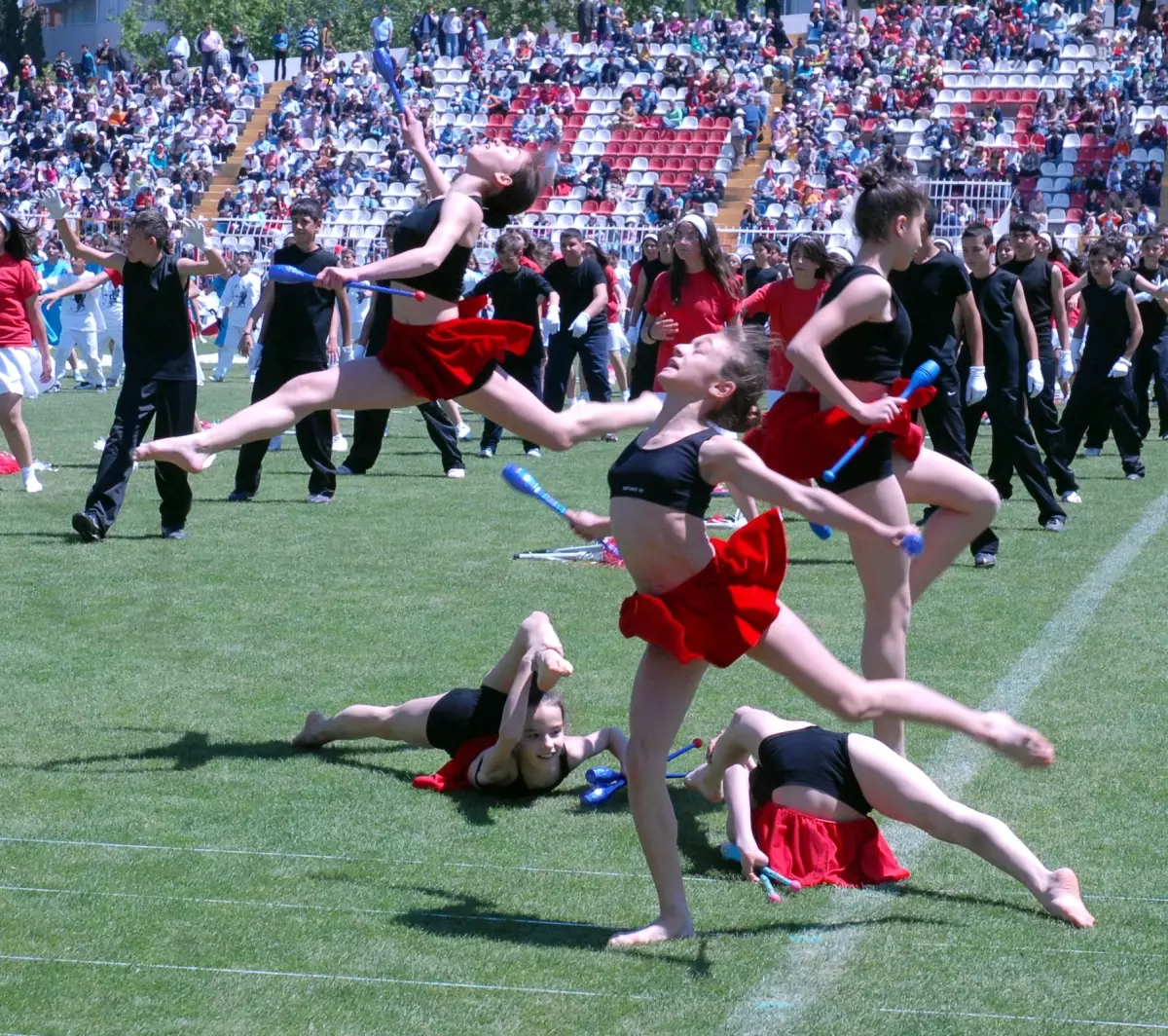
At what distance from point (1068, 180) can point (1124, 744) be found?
27.2 meters

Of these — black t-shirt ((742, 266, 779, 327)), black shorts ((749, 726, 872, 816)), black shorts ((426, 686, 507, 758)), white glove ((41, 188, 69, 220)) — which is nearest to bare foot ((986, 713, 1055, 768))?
black shorts ((749, 726, 872, 816))

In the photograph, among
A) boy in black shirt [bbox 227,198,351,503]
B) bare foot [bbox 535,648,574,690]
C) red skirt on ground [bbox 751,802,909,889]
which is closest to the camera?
red skirt on ground [bbox 751,802,909,889]

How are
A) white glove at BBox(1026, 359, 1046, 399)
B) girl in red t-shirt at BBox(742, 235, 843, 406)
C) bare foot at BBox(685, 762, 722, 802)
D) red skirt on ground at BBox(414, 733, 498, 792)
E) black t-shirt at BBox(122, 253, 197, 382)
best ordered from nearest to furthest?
bare foot at BBox(685, 762, 722, 802) < red skirt on ground at BBox(414, 733, 498, 792) < black t-shirt at BBox(122, 253, 197, 382) < girl in red t-shirt at BBox(742, 235, 843, 406) < white glove at BBox(1026, 359, 1046, 399)

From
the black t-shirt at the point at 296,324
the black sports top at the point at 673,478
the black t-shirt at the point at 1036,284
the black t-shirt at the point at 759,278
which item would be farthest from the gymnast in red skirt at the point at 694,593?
the black t-shirt at the point at 759,278

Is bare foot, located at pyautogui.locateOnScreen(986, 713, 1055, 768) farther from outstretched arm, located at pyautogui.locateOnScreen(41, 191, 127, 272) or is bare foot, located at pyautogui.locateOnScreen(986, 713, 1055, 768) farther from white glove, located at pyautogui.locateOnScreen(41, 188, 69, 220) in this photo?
white glove, located at pyautogui.locateOnScreen(41, 188, 69, 220)

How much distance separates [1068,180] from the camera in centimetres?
3145

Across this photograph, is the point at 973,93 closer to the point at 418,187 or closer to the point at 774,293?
the point at 418,187

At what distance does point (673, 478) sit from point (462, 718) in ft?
5.66

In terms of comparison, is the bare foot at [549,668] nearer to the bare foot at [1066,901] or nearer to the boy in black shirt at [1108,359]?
the bare foot at [1066,901]

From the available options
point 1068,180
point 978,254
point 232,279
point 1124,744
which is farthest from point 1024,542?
point 1068,180

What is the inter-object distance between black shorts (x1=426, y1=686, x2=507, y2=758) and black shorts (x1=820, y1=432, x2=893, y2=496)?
1.33m

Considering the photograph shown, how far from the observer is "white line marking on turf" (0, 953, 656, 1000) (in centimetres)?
398

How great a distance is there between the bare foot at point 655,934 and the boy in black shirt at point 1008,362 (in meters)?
7.42

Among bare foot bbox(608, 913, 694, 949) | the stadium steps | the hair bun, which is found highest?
the hair bun
